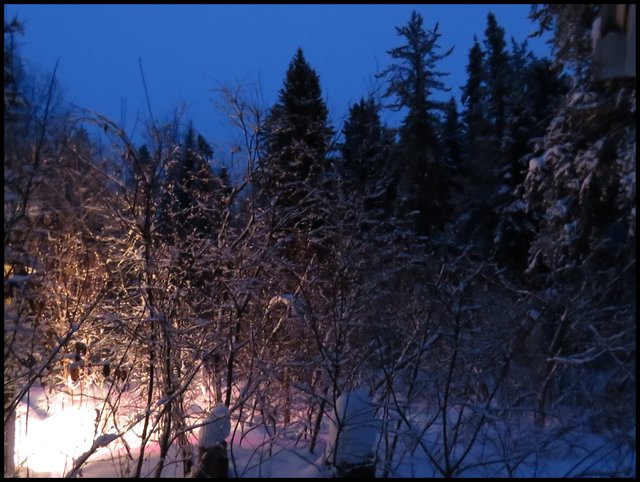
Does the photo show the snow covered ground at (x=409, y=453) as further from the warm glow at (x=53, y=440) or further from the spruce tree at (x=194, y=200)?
the spruce tree at (x=194, y=200)

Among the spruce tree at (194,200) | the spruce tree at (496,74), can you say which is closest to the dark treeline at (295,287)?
the spruce tree at (194,200)

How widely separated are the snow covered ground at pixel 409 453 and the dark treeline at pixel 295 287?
135 millimetres

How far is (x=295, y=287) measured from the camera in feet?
24.4

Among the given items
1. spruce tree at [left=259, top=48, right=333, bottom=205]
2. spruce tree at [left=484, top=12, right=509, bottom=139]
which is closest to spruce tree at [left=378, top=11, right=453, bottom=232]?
spruce tree at [left=484, top=12, right=509, bottom=139]

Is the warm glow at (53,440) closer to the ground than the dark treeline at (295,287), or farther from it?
closer to the ground

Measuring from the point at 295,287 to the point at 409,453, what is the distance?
2.56 meters

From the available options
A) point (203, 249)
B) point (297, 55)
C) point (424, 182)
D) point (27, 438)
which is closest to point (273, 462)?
point (203, 249)

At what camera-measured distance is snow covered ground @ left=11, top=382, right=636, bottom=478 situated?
17.4ft

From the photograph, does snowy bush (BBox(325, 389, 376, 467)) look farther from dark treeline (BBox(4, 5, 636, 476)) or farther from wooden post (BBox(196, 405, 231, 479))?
wooden post (BBox(196, 405, 231, 479))

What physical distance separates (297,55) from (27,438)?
439 inches

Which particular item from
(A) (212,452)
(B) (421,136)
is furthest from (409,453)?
(B) (421,136)

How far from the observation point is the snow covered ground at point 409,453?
5.31m

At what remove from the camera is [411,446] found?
5598 millimetres

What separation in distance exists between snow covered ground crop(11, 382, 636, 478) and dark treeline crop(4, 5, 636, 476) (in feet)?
0.44
